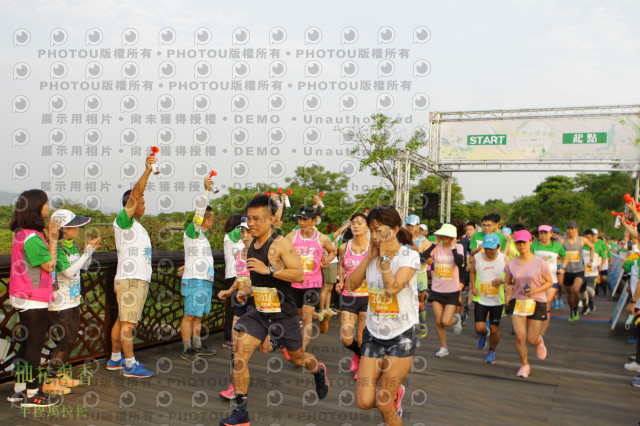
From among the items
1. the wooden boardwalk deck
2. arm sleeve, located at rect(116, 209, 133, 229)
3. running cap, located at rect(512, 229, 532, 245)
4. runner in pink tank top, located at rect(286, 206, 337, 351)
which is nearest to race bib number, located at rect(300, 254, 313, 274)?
runner in pink tank top, located at rect(286, 206, 337, 351)

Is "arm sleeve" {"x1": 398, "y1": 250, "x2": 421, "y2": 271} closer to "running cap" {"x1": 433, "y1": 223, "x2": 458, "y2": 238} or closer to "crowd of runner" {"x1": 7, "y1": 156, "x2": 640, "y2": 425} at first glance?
"crowd of runner" {"x1": 7, "y1": 156, "x2": 640, "y2": 425}

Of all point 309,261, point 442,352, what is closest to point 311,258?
point 309,261

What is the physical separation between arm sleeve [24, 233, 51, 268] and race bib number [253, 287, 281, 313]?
183 cm

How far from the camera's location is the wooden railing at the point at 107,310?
4.67 meters

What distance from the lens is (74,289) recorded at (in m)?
4.64

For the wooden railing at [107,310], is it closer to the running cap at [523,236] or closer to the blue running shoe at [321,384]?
the blue running shoe at [321,384]

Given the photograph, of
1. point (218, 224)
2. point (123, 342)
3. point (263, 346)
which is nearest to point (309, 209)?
point (263, 346)

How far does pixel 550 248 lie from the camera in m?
8.37

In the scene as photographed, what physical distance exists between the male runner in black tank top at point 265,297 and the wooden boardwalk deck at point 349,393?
1.82ft

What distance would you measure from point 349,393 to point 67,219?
317 centimetres

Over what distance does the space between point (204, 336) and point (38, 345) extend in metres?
3.33

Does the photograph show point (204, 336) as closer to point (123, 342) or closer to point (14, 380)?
point (123, 342)

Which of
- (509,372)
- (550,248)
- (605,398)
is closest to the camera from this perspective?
(605,398)

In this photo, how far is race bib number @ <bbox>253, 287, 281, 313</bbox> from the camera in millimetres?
4098
